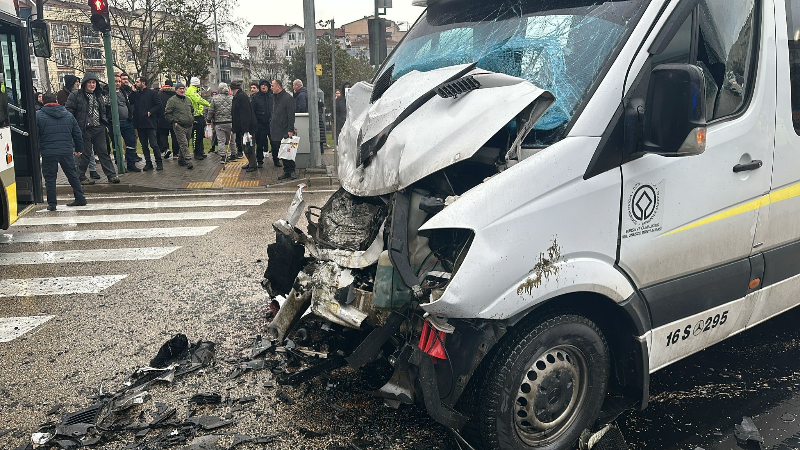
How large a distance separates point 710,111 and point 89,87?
12660 mm

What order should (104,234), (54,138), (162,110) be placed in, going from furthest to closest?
1. (162,110)
2. (54,138)
3. (104,234)

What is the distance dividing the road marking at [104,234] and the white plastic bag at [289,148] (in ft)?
15.8

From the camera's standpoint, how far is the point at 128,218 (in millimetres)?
10375

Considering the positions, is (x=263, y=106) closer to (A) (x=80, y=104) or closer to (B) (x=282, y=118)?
(B) (x=282, y=118)

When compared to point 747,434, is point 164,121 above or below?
above

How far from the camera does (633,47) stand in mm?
3084

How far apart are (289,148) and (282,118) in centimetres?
69

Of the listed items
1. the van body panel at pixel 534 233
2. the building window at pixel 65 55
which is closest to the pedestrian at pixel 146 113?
the van body panel at pixel 534 233

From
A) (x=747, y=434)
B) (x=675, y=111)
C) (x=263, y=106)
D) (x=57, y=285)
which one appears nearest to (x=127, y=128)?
(x=263, y=106)

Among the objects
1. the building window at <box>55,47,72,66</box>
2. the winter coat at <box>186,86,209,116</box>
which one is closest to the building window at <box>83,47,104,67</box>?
the building window at <box>55,47,72,66</box>

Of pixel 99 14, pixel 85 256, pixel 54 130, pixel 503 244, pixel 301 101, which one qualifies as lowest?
pixel 85 256

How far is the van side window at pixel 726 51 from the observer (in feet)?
11.0

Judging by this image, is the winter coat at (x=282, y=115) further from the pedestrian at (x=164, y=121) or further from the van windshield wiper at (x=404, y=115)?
the van windshield wiper at (x=404, y=115)

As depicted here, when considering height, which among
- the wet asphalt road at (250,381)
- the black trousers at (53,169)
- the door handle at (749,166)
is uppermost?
the door handle at (749,166)
